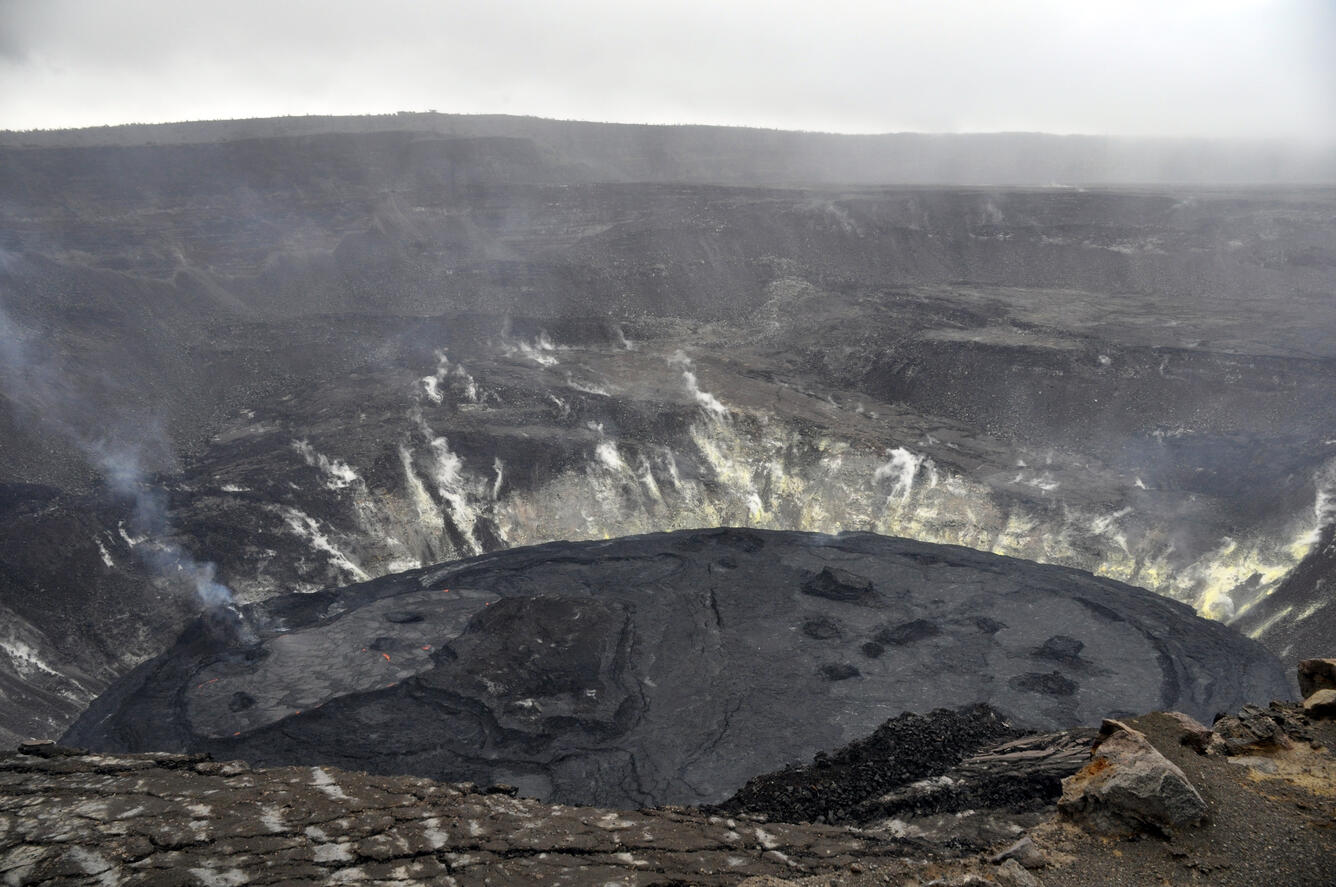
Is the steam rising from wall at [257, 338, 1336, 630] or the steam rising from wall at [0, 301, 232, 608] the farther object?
the steam rising from wall at [257, 338, 1336, 630]

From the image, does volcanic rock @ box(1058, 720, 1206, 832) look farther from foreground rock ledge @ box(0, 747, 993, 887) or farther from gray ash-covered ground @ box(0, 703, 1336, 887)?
foreground rock ledge @ box(0, 747, 993, 887)

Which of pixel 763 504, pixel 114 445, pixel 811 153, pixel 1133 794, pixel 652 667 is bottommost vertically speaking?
pixel 652 667

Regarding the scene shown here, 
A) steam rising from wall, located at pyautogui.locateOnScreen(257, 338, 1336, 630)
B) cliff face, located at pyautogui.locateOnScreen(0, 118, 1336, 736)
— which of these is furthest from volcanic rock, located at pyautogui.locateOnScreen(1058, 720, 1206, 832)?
steam rising from wall, located at pyautogui.locateOnScreen(257, 338, 1336, 630)

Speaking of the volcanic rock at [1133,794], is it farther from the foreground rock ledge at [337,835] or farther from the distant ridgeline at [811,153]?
the distant ridgeline at [811,153]

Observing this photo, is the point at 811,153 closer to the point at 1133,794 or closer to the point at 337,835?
the point at 1133,794

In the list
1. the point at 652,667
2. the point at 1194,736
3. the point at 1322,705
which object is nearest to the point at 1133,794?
the point at 1194,736

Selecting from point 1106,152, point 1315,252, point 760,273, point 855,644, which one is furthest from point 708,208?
point 1106,152
